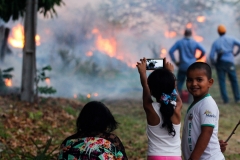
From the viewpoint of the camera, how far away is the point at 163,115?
104 inches

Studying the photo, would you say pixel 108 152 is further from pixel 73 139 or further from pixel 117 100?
pixel 117 100

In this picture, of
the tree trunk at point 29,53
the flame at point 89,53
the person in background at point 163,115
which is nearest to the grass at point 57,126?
the tree trunk at point 29,53

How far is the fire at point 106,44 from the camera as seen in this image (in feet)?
42.8

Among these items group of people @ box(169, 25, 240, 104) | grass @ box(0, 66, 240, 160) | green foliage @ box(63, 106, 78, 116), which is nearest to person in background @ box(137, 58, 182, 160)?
grass @ box(0, 66, 240, 160)

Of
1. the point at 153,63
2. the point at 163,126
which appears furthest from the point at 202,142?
the point at 153,63

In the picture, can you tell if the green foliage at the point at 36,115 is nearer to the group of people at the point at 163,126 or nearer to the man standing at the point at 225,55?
the group of people at the point at 163,126

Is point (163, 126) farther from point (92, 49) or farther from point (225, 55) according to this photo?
point (92, 49)

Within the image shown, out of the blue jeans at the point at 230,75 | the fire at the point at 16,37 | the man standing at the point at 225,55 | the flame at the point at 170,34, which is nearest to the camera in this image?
the blue jeans at the point at 230,75

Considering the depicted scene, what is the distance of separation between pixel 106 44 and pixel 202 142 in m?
10.9

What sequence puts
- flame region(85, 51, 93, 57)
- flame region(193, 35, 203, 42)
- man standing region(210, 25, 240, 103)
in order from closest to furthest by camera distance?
man standing region(210, 25, 240, 103), flame region(85, 51, 93, 57), flame region(193, 35, 203, 42)

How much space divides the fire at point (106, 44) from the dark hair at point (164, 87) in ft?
34.1

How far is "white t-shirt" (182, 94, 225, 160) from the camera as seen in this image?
2551 millimetres

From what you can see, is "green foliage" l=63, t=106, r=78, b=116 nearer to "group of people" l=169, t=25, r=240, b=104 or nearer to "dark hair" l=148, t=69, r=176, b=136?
"group of people" l=169, t=25, r=240, b=104

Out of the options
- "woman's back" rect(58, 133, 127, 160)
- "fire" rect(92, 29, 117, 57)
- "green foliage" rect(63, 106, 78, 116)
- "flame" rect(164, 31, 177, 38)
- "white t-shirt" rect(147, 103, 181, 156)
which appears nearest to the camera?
"woman's back" rect(58, 133, 127, 160)
